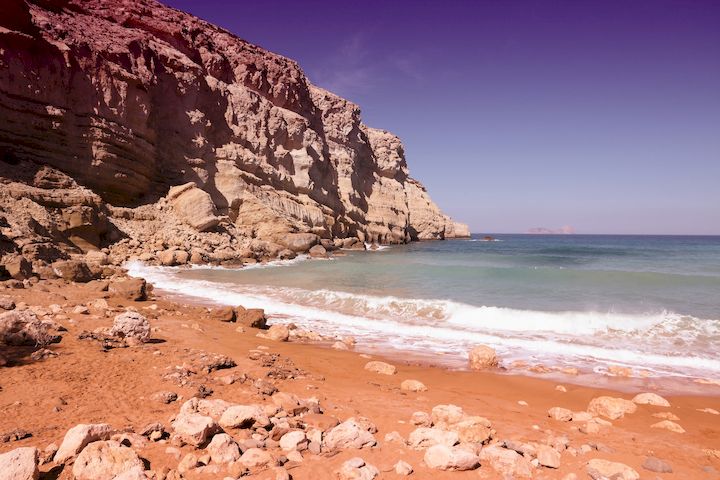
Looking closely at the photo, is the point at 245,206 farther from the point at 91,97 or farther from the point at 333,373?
the point at 333,373

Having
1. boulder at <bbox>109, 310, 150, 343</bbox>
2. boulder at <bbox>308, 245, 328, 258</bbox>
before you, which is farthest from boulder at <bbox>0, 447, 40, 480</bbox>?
boulder at <bbox>308, 245, 328, 258</bbox>

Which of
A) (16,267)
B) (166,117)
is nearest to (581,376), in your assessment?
(16,267)

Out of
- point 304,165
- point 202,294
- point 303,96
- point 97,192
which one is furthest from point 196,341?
point 303,96

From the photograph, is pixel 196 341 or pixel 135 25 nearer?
pixel 196 341

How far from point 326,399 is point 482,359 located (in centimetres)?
336

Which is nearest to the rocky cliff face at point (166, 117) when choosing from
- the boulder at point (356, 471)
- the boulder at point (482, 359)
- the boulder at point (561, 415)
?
the boulder at point (482, 359)

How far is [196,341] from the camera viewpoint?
21.4ft

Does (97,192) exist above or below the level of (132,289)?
above

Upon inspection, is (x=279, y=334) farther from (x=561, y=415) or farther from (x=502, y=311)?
(x=502, y=311)

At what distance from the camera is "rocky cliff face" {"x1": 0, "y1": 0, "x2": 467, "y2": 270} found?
2180 cm

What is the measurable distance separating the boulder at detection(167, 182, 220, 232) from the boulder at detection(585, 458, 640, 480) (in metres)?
26.1

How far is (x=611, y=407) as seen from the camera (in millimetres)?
4699

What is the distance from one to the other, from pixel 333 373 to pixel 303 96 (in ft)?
146

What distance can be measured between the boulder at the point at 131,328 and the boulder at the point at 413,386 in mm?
3935
